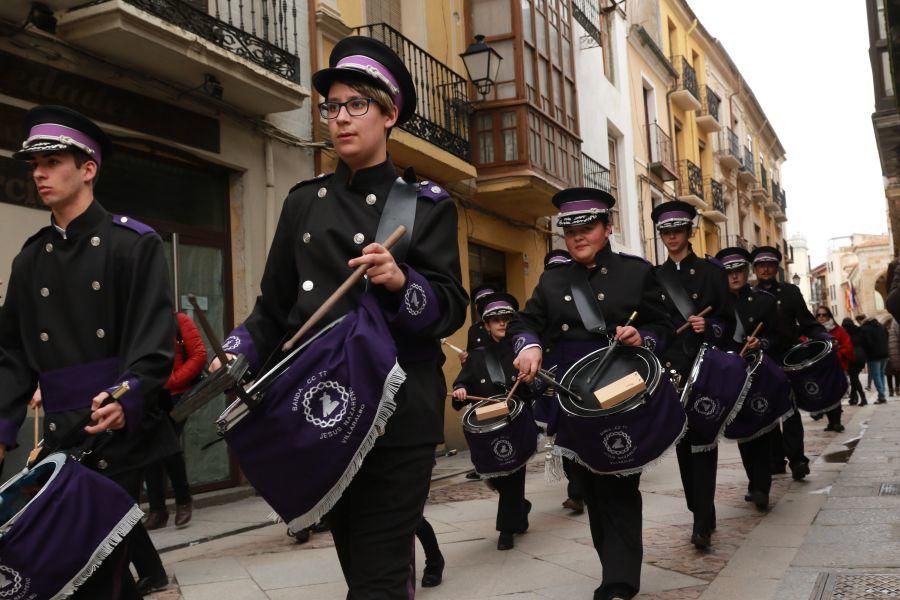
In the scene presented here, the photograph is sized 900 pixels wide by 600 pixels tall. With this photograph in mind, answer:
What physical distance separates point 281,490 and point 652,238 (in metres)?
24.7

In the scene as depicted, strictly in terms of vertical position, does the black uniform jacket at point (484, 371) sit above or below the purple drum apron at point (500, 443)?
above

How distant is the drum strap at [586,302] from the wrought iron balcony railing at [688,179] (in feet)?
85.5

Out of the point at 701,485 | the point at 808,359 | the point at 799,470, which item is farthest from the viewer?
the point at 808,359

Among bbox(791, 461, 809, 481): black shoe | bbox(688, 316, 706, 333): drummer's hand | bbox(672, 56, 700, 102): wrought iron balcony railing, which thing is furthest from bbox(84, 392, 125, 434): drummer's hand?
bbox(672, 56, 700, 102): wrought iron balcony railing

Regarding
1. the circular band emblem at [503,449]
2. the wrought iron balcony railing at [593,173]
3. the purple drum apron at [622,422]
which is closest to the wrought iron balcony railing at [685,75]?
the wrought iron balcony railing at [593,173]

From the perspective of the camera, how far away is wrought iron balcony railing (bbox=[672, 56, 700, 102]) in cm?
3127

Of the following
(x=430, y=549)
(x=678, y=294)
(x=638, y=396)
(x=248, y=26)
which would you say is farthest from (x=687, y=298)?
(x=248, y=26)

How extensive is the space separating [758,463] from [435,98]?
8.92 meters

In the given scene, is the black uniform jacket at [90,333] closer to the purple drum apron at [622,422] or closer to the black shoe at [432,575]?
the purple drum apron at [622,422]

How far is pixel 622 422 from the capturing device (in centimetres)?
466

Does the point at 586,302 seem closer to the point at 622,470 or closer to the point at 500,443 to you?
the point at 622,470

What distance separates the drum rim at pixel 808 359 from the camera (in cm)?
895

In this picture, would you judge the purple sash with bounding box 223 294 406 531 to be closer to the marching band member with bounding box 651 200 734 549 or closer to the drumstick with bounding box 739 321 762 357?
the marching band member with bounding box 651 200 734 549

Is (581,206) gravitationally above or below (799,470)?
above
